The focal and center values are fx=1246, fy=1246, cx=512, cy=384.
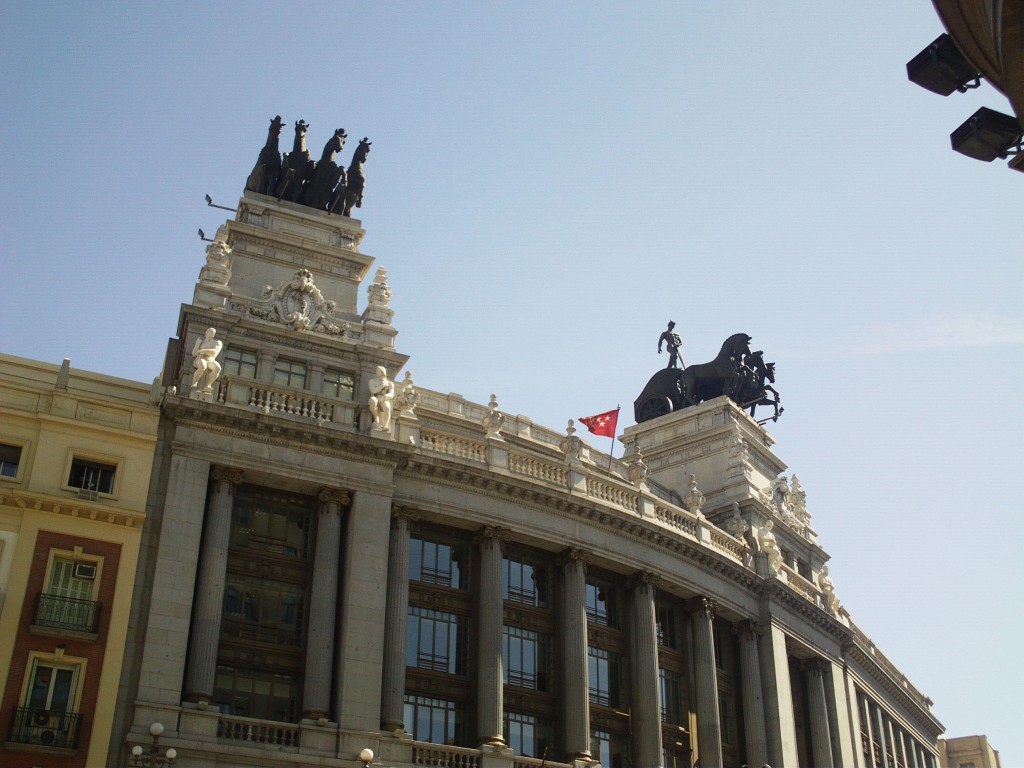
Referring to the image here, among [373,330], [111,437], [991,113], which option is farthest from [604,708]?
[991,113]

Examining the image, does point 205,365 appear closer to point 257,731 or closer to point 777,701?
point 257,731

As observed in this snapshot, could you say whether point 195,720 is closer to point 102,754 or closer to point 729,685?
point 102,754

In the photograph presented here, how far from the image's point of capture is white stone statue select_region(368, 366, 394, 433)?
53.1m

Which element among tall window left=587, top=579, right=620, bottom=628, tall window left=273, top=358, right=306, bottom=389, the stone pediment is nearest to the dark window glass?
tall window left=273, top=358, right=306, bottom=389

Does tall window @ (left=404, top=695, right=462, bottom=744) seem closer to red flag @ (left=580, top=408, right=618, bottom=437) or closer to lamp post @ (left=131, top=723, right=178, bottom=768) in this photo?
lamp post @ (left=131, top=723, right=178, bottom=768)

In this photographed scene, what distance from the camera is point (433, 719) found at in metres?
51.4

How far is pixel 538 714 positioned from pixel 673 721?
8.80 metres

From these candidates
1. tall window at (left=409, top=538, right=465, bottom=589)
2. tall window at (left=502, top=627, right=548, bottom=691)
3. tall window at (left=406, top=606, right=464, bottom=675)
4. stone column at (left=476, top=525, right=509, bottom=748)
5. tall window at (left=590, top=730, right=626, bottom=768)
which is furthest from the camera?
tall window at (left=590, top=730, right=626, bottom=768)

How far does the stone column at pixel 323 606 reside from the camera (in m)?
47.0

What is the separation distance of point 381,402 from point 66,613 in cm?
1561

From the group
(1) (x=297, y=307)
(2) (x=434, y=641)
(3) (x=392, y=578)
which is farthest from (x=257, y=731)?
(1) (x=297, y=307)

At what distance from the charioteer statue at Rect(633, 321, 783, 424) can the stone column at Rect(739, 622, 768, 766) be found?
17.9 meters

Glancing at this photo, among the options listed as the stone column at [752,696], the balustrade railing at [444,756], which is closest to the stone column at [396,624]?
the balustrade railing at [444,756]

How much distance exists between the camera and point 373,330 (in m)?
56.6
